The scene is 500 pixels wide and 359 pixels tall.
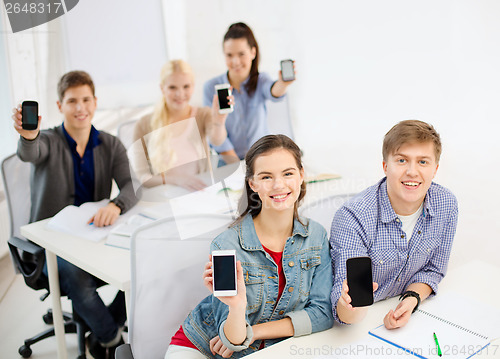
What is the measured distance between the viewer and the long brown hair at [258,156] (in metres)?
1.39

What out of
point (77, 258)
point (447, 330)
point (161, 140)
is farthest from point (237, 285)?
point (161, 140)

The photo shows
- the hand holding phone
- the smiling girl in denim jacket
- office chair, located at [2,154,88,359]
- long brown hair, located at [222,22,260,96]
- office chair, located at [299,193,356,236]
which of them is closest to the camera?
the smiling girl in denim jacket

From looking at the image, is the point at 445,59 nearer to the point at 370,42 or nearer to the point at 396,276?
the point at 370,42

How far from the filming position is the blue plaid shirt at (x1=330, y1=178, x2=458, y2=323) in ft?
4.70

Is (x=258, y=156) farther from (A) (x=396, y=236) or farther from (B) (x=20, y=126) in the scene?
(B) (x=20, y=126)

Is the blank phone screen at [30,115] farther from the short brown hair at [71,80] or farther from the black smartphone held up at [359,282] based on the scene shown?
the black smartphone held up at [359,282]

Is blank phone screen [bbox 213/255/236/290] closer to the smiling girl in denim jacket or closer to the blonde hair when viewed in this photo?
the smiling girl in denim jacket

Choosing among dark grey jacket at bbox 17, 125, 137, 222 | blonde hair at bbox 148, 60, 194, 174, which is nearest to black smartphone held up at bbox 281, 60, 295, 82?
blonde hair at bbox 148, 60, 194, 174

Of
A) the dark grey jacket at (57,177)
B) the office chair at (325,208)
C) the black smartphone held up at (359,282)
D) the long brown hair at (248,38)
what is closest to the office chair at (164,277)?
the office chair at (325,208)

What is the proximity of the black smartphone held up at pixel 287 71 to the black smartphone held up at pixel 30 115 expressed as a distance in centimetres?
111

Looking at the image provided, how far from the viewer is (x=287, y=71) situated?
244cm

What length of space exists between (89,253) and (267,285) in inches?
29.8

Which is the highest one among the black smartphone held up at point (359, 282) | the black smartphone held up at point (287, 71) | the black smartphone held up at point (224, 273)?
the black smartphone held up at point (287, 71)

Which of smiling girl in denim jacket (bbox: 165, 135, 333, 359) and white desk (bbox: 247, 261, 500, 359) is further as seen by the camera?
smiling girl in denim jacket (bbox: 165, 135, 333, 359)
